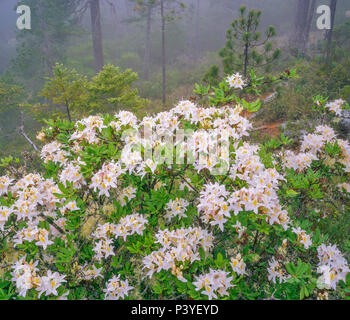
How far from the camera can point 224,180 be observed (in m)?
2.62

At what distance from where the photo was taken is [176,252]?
236cm

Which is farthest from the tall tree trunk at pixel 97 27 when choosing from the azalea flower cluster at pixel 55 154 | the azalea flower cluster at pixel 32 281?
the azalea flower cluster at pixel 32 281

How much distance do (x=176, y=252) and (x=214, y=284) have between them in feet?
1.45

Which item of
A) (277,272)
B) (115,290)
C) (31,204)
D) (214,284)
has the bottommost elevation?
(115,290)

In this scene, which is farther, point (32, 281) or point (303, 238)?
point (303, 238)

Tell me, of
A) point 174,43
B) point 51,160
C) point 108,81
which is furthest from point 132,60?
point 51,160

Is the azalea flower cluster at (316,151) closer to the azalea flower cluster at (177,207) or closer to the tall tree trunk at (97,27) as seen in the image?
the azalea flower cluster at (177,207)

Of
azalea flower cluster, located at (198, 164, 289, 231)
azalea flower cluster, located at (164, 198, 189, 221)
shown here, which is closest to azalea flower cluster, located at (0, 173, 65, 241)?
azalea flower cluster, located at (164, 198, 189, 221)

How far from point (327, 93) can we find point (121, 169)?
1023 cm

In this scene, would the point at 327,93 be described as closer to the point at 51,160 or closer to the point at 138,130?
the point at 138,130

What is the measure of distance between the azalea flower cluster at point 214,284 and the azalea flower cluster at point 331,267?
2.73 feet

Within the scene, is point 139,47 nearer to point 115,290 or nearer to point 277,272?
point 115,290

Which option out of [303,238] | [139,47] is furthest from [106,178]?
[139,47]

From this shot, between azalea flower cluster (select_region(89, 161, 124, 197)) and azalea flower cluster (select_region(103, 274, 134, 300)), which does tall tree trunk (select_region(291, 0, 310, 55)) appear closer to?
azalea flower cluster (select_region(89, 161, 124, 197))
